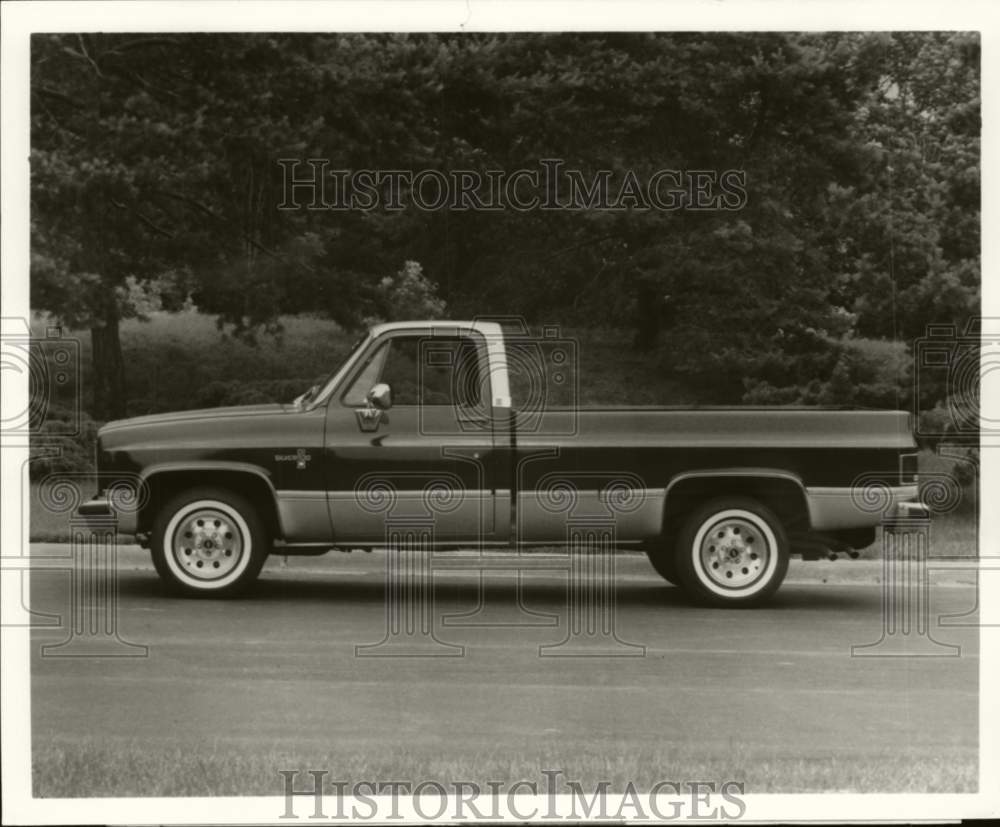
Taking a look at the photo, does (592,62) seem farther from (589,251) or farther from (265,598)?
(265,598)

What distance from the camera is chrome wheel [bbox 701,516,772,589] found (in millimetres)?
9836

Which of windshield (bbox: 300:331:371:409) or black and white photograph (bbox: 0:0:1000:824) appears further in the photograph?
windshield (bbox: 300:331:371:409)

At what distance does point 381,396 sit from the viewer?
9570 millimetres

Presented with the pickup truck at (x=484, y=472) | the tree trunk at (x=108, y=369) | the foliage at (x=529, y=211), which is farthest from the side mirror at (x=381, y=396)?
the tree trunk at (x=108, y=369)

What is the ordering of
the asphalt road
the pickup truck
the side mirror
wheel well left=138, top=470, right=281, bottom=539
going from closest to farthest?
the asphalt road, the pickup truck, the side mirror, wheel well left=138, top=470, right=281, bottom=539

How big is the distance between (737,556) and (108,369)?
3.73 m

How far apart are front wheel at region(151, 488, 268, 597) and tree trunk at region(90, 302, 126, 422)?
0.76 m

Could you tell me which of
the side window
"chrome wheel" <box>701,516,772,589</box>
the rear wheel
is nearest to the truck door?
the side window

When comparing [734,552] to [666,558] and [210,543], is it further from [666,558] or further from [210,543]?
[210,543]

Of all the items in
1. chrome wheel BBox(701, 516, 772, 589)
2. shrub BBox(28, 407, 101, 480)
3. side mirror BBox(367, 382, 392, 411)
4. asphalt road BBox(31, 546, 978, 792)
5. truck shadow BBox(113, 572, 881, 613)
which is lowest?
asphalt road BBox(31, 546, 978, 792)

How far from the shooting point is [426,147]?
364 inches

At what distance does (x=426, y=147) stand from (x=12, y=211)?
2.27 metres

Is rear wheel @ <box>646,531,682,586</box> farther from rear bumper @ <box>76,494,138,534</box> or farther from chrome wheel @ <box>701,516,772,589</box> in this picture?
rear bumper @ <box>76,494,138,534</box>

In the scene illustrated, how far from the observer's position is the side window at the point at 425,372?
934cm
